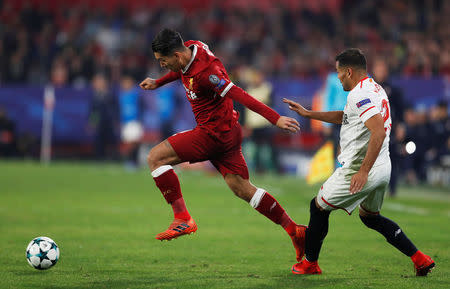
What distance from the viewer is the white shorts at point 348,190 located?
5.95m

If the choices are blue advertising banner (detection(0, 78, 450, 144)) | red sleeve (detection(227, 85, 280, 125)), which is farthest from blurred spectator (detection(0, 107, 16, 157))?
red sleeve (detection(227, 85, 280, 125))

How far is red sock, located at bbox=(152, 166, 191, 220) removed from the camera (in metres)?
6.85

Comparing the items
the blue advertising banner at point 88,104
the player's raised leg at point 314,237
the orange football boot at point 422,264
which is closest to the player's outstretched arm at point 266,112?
the player's raised leg at point 314,237

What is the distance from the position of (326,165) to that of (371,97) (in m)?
9.29

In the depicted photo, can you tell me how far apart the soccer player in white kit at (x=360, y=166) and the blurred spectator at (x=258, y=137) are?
11.4 meters

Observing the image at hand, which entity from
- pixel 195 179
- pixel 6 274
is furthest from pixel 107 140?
pixel 6 274

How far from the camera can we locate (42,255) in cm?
630

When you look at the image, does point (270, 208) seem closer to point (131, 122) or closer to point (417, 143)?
point (417, 143)

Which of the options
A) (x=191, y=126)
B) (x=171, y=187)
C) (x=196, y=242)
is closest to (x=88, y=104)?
(x=191, y=126)

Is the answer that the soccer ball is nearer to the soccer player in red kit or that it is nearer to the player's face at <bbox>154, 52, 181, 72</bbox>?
the soccer player in red kit

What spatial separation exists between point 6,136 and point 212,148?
1800 cm

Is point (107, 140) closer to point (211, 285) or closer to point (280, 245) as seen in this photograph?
point (280, 245)

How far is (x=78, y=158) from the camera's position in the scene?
2402 centimetres

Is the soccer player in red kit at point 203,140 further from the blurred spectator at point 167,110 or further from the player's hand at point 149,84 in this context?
the blurred spectator at point 167,110
